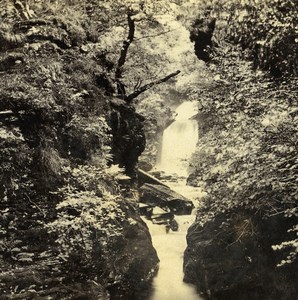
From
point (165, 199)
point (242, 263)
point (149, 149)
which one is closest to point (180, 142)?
point (149, 149)

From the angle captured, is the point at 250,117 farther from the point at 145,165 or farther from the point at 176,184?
the point at 145,165

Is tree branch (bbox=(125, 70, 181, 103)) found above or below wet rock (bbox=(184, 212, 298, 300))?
above

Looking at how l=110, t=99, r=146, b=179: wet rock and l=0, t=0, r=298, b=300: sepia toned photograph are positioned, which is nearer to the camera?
l=0, t=0, r=298, b=300: sepia toned photograph

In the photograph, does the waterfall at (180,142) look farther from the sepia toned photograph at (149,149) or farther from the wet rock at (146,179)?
the wet rock at (146,179)

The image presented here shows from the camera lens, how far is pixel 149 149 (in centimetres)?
463

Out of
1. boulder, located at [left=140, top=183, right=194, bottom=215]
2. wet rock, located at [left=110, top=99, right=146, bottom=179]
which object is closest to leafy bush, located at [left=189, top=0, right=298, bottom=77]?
wet rock, located at [left=110, top=99, right=146, bottom=179]

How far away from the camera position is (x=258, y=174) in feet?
13.5

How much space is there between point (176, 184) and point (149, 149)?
1.60ft

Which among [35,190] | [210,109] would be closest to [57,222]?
[35,190]

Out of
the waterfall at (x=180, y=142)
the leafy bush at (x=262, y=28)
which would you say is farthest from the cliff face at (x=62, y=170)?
the leafy bush at (x=262, y=28)

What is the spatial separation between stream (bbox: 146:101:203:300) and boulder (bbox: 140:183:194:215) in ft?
0.25

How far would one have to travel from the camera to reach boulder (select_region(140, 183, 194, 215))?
4469 millimetres

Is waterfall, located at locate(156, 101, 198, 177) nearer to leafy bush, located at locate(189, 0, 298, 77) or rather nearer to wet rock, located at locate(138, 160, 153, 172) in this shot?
wet rock, located at locate(138, 160, 153, 172)

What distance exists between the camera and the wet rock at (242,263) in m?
3.98
